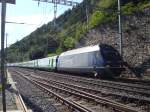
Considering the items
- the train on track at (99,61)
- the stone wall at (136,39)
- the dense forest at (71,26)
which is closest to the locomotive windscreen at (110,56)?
the train on track at (99,61)

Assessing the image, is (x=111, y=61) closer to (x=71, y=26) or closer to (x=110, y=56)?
(x=110, y=56)

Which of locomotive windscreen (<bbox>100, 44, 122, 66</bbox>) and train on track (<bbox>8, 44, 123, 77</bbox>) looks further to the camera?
locomotive windscreen (<bbox>100, 44, 122, 66</bbox>)

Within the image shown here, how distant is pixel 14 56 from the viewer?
143 meters

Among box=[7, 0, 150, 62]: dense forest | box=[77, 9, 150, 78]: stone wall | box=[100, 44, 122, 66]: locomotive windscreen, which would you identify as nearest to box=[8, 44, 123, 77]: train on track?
box=[100, 44, 122, 66]: locomotive windscreen

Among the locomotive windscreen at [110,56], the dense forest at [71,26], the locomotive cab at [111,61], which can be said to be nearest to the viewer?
the locomotive cab at [111,61]

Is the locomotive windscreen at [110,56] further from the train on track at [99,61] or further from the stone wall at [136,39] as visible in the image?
the stone wall at [136,39]

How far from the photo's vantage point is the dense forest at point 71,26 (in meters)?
41.3

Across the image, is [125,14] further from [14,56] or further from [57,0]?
[14,56]

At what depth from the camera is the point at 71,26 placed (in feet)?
307

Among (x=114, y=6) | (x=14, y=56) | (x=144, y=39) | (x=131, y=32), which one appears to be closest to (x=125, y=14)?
(x=131, y=32)

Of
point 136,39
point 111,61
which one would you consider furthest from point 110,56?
point 136,39

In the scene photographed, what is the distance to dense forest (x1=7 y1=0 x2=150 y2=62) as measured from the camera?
4134 cm

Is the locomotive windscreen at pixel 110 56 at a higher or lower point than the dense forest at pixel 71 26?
lower

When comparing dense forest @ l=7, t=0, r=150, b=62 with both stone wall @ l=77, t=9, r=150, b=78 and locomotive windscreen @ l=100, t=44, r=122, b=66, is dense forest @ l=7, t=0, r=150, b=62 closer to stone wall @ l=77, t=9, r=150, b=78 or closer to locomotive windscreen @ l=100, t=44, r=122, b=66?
stone wall @ l=77, t=9, r=150, b=78
